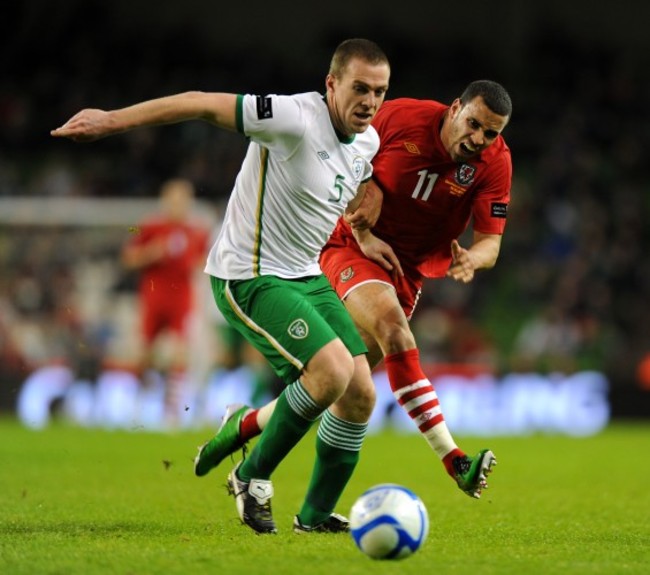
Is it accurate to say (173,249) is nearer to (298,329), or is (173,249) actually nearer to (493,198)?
(493,198)

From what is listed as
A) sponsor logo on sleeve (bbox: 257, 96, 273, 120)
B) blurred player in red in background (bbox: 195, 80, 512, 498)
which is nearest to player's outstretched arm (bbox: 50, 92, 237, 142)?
sponsor logo on sleeve (bbox: 257, 96, 273, 120)

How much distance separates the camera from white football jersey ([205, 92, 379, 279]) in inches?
213

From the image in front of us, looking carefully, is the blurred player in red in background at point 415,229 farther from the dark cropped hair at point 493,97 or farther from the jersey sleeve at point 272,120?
the jersey sleeve at point 272,120

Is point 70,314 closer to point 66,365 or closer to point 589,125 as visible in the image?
point 66,365

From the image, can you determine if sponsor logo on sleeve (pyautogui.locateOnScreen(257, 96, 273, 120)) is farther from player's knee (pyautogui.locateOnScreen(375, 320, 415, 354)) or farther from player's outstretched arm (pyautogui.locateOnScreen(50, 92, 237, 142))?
player's knee (pyautogui.locateOnScreen(375, 320, 415, 354))

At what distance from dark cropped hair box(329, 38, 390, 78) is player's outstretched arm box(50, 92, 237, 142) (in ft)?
1.82

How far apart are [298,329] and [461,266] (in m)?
1.02

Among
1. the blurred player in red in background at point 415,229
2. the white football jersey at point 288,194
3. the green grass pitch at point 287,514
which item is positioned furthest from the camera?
the blurred player in red in background at point 415,229

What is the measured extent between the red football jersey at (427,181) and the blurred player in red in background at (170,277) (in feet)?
21.2

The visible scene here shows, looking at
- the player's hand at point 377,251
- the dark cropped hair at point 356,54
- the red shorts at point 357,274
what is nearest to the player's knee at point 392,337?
the red shorts at point 357,274

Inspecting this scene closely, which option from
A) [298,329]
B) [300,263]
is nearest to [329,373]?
[298,329]

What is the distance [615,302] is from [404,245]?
11876 mm

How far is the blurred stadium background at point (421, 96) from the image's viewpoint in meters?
15.5

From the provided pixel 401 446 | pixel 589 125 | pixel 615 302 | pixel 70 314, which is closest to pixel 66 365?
pixel 70 314
